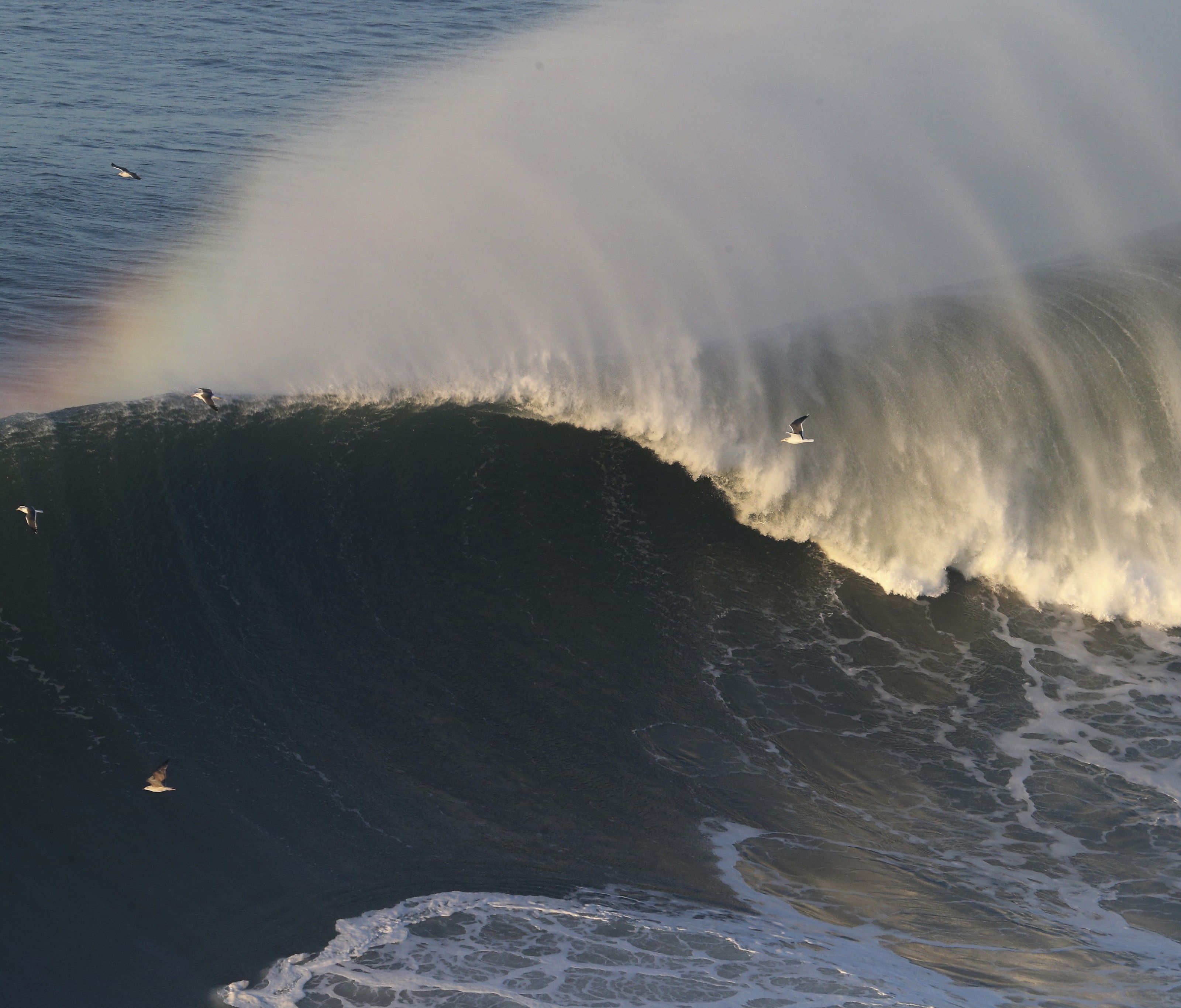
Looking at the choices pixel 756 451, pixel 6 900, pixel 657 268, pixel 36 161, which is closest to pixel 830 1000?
pixel 6 900

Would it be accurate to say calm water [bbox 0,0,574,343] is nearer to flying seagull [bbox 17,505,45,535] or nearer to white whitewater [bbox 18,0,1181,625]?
white whitewater [bbox 18,0,1181,625]

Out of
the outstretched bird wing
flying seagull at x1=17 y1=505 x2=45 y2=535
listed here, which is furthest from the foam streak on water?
flying seagull at x1=17 y1=505 x2=45 y2=535

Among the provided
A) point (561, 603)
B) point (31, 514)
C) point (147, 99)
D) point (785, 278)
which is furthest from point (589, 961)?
point (147, 99)

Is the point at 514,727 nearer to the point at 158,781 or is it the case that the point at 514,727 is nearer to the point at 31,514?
the point at 158,781

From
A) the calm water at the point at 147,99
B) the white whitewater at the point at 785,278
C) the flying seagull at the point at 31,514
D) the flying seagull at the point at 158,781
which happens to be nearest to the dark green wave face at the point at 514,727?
the flying seagull at the point at 31,514

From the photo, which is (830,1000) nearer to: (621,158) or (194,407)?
(194,407)

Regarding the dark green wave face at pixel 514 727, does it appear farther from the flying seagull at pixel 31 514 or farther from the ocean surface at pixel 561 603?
the flying seagull at pixel 31 514
